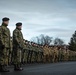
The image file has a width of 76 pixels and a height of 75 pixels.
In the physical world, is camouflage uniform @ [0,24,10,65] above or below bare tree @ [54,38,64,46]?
below

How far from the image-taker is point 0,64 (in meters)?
14.4

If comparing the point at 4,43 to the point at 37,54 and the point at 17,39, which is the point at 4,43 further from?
the point at 37,54

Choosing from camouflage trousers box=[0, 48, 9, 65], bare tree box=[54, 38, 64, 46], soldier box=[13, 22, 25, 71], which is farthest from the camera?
bare tree box=[54, 38, 64, 46]

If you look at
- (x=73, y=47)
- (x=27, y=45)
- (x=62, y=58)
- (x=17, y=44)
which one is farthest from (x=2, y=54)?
(x=73, y=47)

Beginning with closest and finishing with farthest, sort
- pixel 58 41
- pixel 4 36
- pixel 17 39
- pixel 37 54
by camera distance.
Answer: pixel 4 36, pixel 17 39, pixel 37 54, pixel 58 41

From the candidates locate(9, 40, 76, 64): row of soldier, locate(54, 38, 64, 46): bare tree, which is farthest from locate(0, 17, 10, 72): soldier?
locate(54, 38, 64, 46): bare tree

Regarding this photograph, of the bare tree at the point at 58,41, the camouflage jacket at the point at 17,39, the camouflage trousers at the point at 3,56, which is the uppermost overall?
the bare tree at the point at 58,41

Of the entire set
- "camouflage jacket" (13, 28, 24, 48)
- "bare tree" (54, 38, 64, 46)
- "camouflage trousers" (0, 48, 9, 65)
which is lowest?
"camouflage trousers" (0, 48, 9, 65)

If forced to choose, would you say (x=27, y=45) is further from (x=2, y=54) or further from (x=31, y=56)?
(x=2, y=54)

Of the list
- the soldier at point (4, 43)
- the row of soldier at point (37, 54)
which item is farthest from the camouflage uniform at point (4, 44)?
the row of soldier at point (37, 54)

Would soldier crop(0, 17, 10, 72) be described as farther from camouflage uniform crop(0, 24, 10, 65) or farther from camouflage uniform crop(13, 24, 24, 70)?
camouflage uniform crop(13, 24, 24, 70)

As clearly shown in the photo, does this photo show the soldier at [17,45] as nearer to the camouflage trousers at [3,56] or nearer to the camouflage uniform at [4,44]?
the camouflage uniform at [4,44]

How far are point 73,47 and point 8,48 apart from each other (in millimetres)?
86472

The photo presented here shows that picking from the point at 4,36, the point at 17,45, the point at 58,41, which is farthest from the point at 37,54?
the point at 58,41
